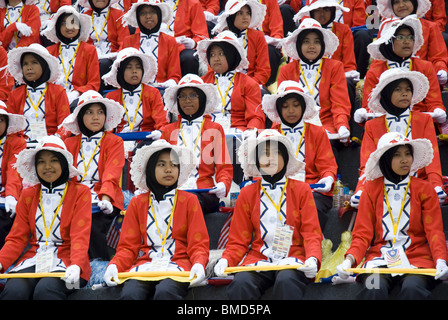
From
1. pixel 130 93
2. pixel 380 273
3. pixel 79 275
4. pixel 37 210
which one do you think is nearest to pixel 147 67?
pixel 130 93

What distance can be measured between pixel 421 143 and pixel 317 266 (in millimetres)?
1047

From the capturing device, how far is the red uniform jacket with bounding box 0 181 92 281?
4.79 m

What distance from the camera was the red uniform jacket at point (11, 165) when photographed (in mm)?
5715

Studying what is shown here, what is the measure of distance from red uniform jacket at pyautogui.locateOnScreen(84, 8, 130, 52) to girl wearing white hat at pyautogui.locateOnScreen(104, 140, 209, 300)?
346cm

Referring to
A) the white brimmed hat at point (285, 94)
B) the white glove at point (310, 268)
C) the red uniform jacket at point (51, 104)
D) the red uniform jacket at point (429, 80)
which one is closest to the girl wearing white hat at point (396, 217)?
the white glove at point (310, 268)

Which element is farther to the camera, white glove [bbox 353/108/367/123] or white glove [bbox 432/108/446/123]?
white glove [bbox 353/108/367/123]

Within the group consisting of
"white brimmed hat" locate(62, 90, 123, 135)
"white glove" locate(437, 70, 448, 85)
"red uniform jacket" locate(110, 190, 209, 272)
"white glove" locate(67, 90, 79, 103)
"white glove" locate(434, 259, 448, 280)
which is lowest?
"white glove" locate(434, 259, 448, 280)

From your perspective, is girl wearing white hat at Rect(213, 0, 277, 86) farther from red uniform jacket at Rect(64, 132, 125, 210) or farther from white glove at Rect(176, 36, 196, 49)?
red uniform jacket at Rect(64, 132, 125, 210)

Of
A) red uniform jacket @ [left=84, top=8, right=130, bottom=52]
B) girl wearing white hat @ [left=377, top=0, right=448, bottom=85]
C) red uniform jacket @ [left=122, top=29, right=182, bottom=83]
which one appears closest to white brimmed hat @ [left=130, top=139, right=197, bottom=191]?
red uniform jacket @ [left=122, top=29, right=182, bottom=83]

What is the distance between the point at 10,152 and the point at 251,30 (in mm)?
2790

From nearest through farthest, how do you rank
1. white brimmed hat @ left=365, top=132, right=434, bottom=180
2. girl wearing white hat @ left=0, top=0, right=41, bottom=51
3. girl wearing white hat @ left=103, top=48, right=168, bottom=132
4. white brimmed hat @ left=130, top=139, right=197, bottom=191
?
white brimmed hat @ left=365, top=132, right=434, bottom=180, white brimmed hat @ left=130, top=139, right=197, bottom=191, girl wearing white hat @ left=103, top=48, right=168, bottom=132, girl wearing white hat @ left=0, top=0, right=41, bottom=51

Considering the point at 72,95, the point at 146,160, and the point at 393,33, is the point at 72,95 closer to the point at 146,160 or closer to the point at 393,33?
the point at 146,160

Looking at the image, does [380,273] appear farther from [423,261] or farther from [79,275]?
[79,275]
